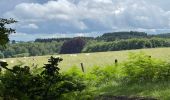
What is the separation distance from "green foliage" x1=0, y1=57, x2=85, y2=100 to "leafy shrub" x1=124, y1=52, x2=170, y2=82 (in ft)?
48.7

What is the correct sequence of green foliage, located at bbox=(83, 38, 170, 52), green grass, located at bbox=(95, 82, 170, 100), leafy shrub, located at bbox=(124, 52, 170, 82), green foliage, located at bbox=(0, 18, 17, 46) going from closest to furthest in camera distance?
1. green foliage, located at bbox=(0, 18, 17, 46)
2. green grass, located at bbox=(95, 82, 170, 100)
3. leafy shrub, located at bbox=(124, 52, 170, 82)
4. green foliage, located at bbox=(83, 38, 170, 52)

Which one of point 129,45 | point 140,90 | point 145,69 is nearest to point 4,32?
point 140,90

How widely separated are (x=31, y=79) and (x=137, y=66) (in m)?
15.7

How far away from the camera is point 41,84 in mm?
6066

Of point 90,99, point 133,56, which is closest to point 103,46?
point 133,56

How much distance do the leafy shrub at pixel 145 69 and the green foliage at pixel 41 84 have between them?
1485cm

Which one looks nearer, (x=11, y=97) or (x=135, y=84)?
(x=11, y=97)

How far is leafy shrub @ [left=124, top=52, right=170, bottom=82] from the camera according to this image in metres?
20.8

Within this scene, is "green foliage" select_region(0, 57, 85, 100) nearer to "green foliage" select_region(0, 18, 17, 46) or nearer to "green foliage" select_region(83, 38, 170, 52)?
"green foliage" select_region(0, 18, 17, 46)

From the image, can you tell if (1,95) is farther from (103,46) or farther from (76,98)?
(103,46)

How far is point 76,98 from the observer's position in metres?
6.27

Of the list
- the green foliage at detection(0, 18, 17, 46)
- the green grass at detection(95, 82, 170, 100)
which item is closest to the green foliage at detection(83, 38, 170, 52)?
the green grass at detection(95, 82, 170, 100)

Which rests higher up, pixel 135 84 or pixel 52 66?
pixel 52 66

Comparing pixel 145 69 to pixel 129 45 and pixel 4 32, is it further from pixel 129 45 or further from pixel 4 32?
pixel 129 45
